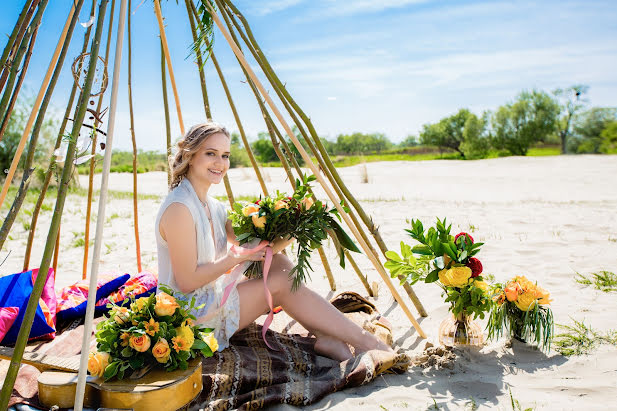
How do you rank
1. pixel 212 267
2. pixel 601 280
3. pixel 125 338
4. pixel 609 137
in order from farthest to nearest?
pixel 609 137, pixel 601 280, pixel 212 267, pixel 125 338

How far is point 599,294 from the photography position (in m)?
3.23

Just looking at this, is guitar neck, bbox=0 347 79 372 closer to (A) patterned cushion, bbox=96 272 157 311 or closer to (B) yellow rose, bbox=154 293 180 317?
(B) yellow rose, bbox=154 293 180 317

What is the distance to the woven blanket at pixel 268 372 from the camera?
2.14 m

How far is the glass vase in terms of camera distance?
103 inches

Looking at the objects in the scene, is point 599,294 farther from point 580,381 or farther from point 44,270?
point 44,270

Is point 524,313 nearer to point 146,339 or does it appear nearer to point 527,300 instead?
point 527,300

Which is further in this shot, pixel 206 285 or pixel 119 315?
pixel 206 285

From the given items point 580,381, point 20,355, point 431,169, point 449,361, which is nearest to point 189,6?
point 20,355

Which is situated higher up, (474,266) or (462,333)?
(474,266)

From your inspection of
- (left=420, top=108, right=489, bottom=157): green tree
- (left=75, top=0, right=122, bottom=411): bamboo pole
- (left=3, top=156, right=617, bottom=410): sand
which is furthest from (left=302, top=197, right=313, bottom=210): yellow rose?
(left=420, top=108, right=489, bottom=157): green tree

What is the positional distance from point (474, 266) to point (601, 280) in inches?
60.8

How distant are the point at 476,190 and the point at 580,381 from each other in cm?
954

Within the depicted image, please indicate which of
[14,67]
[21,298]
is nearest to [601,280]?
[21,298]

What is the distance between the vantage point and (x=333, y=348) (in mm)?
2527
